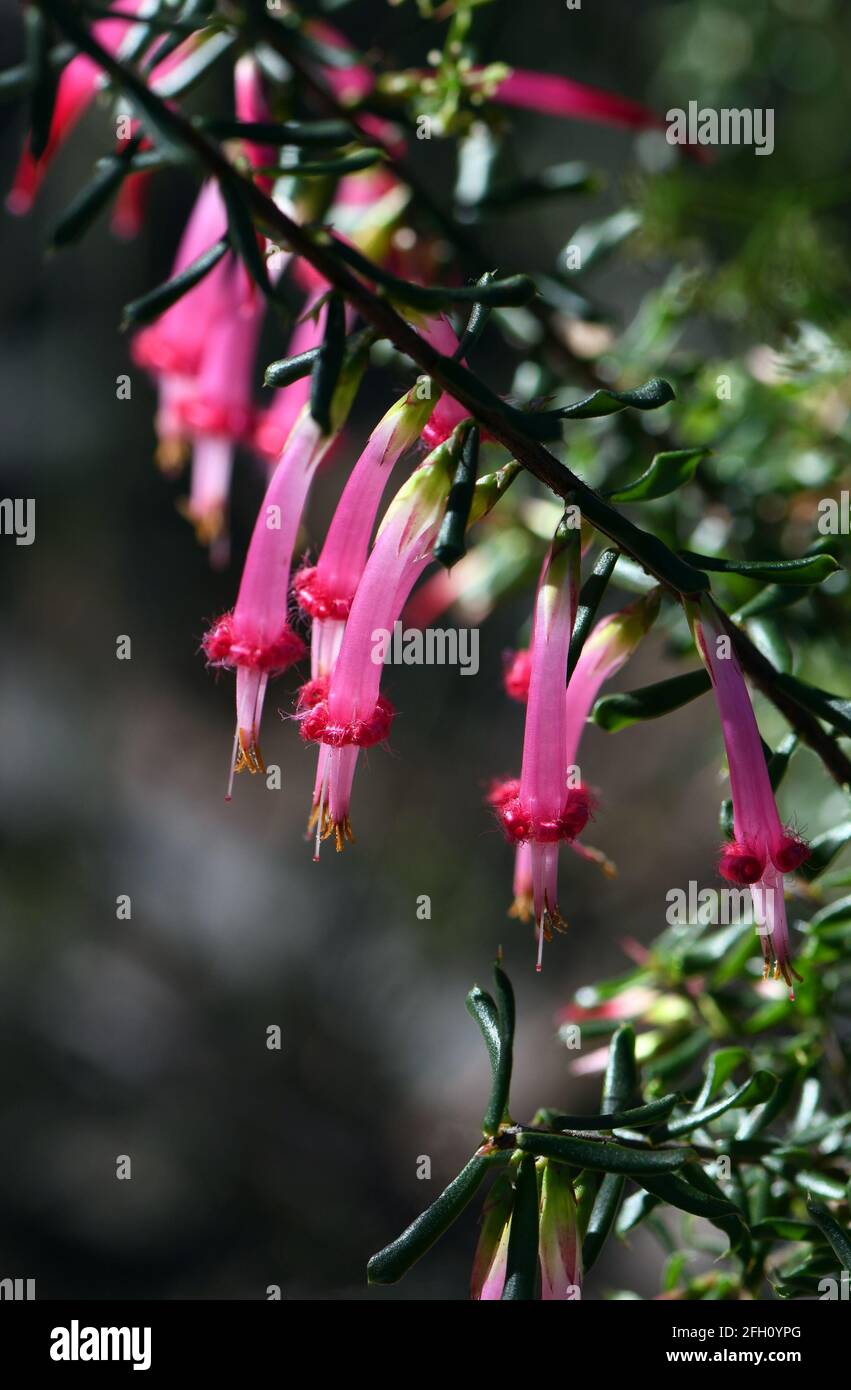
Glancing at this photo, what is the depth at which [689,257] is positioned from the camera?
0.94 meters

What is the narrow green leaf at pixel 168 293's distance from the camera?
16.6 inches

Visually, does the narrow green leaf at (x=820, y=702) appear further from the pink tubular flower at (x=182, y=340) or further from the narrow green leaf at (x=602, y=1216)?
the pink tubular flower at (x=182, y=340)

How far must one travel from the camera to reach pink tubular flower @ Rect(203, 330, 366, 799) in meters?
0.44

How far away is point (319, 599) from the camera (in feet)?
1.50

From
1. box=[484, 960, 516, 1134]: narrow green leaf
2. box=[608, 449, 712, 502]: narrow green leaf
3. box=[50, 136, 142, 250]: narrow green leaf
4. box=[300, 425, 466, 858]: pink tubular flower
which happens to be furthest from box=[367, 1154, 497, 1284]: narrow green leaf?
box=[50, 136, 142, 250]: narrow green leaf

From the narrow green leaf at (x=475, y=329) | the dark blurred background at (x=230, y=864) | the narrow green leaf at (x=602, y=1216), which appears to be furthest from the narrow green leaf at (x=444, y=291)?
the dark blurred background at (x=230, y=864)

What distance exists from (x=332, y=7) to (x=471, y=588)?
42 cm

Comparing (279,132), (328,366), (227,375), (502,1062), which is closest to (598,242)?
(227,375)

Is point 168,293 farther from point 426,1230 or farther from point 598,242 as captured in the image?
point 598,242

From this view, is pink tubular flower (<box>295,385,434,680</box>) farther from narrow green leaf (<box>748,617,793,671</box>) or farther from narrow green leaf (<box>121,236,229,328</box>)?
narrow green leaf (<box>748,617,793,671</box>)

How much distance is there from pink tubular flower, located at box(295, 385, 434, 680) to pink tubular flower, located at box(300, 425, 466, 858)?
15 millimetres

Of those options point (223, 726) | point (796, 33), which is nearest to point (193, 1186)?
point (223, 726)

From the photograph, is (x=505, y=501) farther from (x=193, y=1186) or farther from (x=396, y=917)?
(x=193, y=1186)

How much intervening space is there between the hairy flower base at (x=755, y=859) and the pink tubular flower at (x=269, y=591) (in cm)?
18
